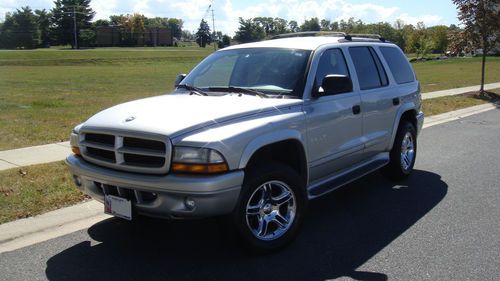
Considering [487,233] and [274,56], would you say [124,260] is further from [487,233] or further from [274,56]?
[487,233]

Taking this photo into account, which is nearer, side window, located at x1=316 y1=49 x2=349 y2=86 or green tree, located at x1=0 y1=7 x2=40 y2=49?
side window, located at x1=316 y1=49 x2=349 y2=86

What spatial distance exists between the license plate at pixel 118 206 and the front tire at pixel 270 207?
2.77ft

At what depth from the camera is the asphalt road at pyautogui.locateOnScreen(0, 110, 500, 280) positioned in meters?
4.06

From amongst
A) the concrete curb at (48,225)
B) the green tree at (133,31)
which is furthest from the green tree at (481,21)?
the green tree at (133,31)

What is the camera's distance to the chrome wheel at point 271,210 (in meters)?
4.33

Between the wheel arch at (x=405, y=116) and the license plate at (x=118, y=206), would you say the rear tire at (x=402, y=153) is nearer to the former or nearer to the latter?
the wheel arch at (x=405, y=116)

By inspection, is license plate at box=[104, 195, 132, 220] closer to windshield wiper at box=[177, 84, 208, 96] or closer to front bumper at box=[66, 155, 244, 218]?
front bumper at box=[66, 155, 244, 218]

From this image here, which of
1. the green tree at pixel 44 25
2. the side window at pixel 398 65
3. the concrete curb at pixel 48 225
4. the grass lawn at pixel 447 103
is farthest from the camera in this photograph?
the green tree at pixel 44 25

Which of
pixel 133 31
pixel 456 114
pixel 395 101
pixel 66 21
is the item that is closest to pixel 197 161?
pixel 395 101

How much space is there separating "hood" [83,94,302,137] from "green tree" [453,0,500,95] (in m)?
17.5

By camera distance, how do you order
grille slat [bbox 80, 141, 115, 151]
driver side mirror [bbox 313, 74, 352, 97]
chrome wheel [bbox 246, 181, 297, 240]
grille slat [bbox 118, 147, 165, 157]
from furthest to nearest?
driver side mirror [bbox 313, 74, 352, 97] < chrome wheel [bbox 246, 181, 297, 240] < grille slat [bbox 80, 141, 115, 151] < grille slat [bbox 118, 147, 165, 157]

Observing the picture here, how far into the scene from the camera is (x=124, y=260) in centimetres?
429

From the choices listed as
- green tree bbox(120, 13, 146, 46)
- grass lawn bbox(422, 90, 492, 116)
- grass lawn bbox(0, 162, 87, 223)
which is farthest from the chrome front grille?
green tree bbox(120, 13, 146, 46)

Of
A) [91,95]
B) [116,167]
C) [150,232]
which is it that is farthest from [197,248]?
[91,95]
